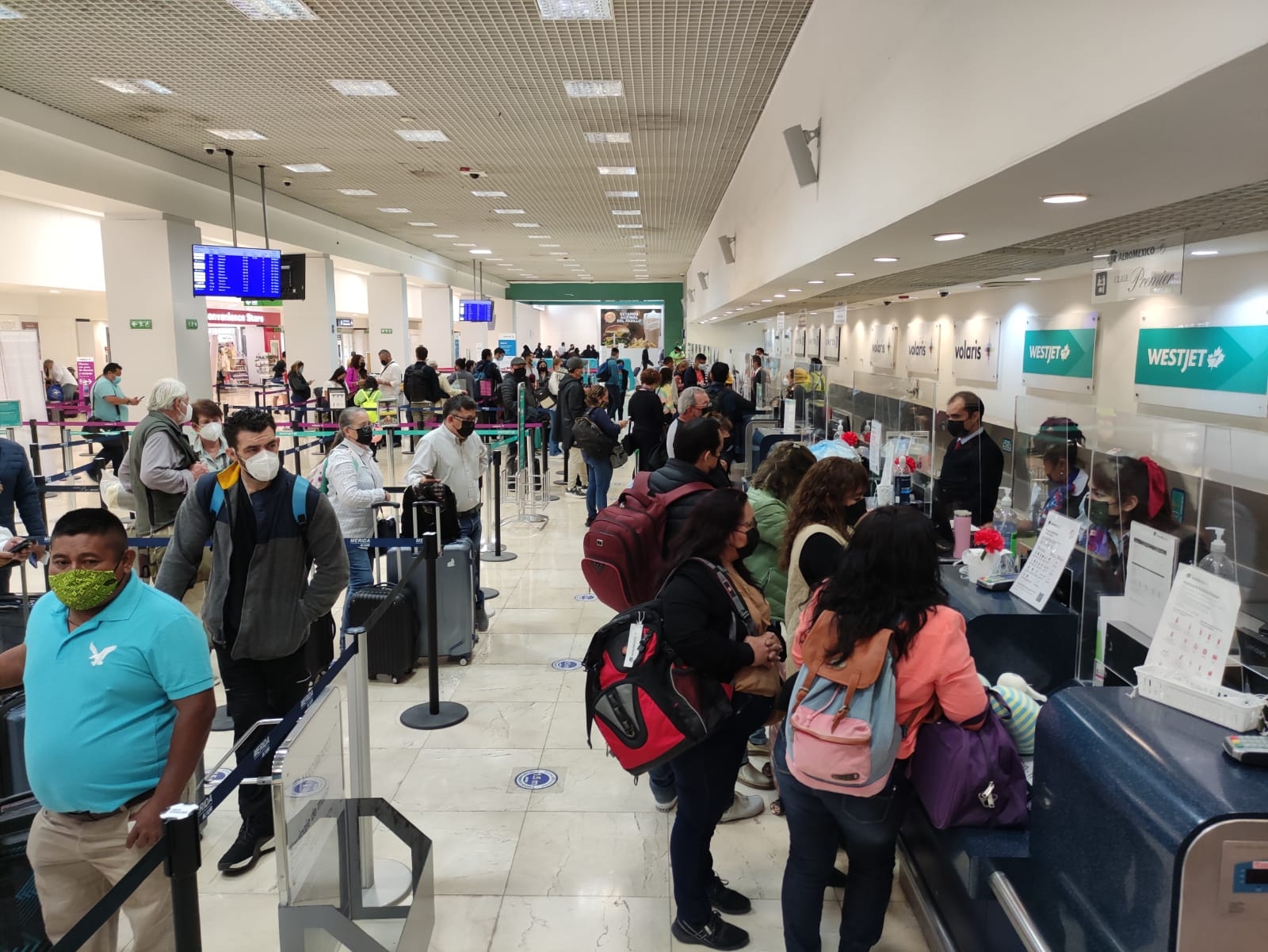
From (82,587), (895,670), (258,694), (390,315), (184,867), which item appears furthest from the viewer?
(390,315)

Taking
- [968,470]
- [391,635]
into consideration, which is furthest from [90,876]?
[968,470]

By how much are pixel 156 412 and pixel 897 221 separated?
14.6 ft

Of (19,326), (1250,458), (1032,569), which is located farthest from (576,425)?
(19,326)

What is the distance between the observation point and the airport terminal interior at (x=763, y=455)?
2.15m

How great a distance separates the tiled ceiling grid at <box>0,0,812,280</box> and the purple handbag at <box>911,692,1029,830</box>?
4883 mm

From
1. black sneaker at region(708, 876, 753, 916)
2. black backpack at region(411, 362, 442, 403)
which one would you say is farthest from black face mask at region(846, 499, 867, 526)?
black backpack at region(411, 362, 442, 403)

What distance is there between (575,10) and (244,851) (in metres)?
5.14

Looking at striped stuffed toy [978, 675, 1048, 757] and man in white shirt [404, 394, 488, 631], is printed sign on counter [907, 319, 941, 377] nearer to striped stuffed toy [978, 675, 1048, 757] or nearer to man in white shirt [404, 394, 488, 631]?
man in white shirt [404, 394, 488, 631]

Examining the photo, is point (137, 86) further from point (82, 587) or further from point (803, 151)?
point (82, 587)

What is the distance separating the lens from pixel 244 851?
349cm

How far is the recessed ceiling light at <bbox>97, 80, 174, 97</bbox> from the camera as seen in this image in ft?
25.1

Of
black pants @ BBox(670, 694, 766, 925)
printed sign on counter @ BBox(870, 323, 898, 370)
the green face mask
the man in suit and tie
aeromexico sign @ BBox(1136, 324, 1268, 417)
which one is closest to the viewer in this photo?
the green face mask

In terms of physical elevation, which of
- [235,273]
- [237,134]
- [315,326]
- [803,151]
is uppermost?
[237,134]

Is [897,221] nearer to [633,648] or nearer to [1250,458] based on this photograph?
[1250,458]
